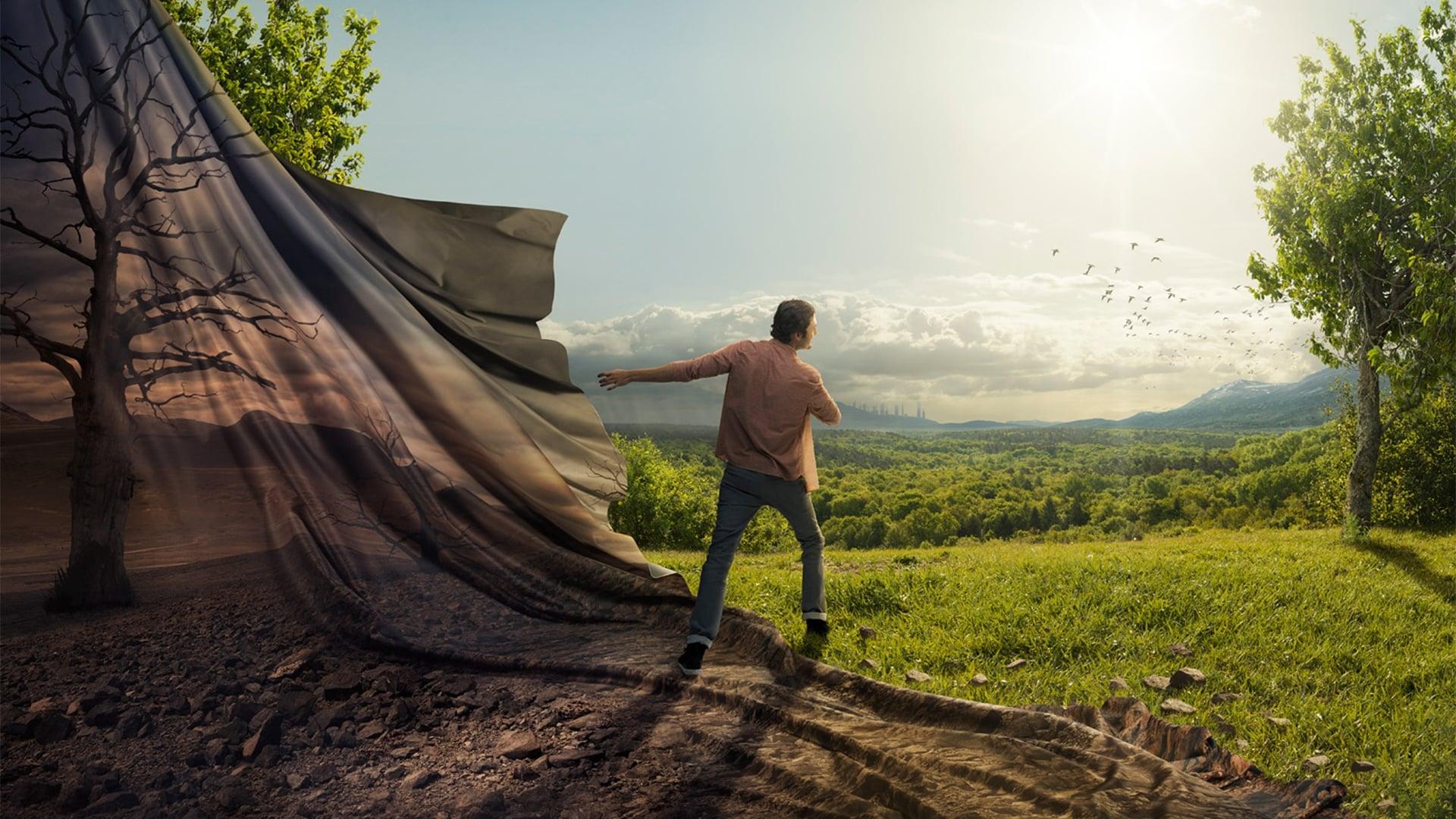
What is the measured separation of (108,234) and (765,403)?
3686 mm

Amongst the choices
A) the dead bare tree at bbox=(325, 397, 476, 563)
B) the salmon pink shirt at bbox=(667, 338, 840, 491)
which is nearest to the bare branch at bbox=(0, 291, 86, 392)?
the dead bare tree at bbox=(325, 397, 476, 563)

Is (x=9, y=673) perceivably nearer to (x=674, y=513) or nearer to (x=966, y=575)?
(x=966, y=575)

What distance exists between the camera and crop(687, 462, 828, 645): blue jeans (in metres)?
4.58

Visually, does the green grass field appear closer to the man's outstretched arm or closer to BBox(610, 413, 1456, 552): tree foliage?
the man's outstretched arm

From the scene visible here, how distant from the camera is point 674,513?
29734 mm

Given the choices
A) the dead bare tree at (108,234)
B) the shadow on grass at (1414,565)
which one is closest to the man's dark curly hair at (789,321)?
the dead bare tree at (108,234)

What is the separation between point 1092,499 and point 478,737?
45.6 m

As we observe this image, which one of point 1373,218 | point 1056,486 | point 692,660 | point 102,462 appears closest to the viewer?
point 692,660

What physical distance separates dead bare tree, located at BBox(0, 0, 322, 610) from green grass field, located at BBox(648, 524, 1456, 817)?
396cm

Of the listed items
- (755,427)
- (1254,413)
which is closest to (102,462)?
(755,427)

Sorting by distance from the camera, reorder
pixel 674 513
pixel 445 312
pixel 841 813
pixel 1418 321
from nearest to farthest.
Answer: pixel 841 813 → pixel 445 312 → pixel 1418 321 → pixel 674 513

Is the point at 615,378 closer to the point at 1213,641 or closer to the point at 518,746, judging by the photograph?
the point at 518,746

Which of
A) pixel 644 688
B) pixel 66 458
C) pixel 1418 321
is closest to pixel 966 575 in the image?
pixel 644 688

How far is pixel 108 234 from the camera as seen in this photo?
4.73m
